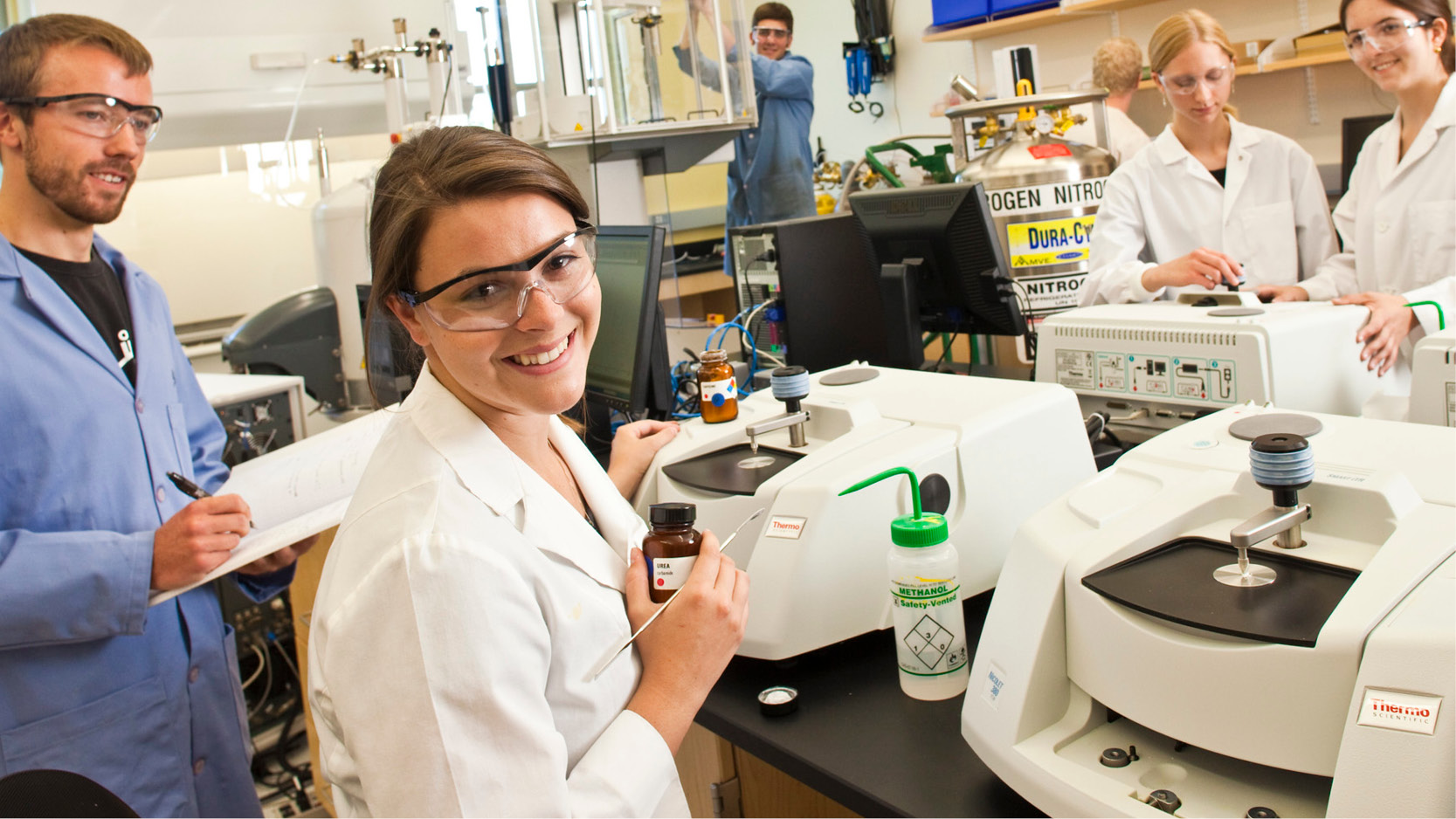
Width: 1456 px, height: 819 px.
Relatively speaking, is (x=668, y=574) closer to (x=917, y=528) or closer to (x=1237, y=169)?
(x=917, y=528)

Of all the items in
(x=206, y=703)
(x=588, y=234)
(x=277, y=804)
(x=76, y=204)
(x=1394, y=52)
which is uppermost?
(x=1394, y=52)

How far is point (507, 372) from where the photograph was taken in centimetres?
86

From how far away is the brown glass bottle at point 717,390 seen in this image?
144 cm

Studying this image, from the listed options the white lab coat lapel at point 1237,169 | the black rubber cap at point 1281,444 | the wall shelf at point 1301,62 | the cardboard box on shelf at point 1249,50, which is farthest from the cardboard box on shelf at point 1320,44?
the black rubber cap at point 1281,444

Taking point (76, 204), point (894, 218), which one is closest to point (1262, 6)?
point (894, 218)

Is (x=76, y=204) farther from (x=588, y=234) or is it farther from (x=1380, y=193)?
(x=1380, y=193)

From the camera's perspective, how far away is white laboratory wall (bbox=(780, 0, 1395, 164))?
3.85m

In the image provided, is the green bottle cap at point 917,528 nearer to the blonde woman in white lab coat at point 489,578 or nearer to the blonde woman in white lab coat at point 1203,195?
the blonde woman in white lab coat at point 489,578

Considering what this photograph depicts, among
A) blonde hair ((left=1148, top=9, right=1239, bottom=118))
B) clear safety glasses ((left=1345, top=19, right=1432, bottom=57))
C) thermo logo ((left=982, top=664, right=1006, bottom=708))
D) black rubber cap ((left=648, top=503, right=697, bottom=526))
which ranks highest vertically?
blonde hair ((left=1148, top=9, right=1239, bottom=118))

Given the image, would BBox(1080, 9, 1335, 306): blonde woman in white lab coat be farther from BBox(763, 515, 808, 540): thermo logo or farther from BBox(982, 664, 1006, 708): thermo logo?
BBox(982, 664, 1006, 708): thermo logo

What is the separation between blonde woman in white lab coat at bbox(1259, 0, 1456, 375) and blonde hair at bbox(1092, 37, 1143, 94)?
184 centimetres

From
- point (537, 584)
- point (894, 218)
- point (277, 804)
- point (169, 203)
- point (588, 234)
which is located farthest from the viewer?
point (169, 203)

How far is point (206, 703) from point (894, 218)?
145 cm

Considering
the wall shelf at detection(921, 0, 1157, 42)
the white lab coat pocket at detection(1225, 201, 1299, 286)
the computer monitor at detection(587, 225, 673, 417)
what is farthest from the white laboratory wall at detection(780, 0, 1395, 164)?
the computer monitor at detection(587, 225, 673, 417)
